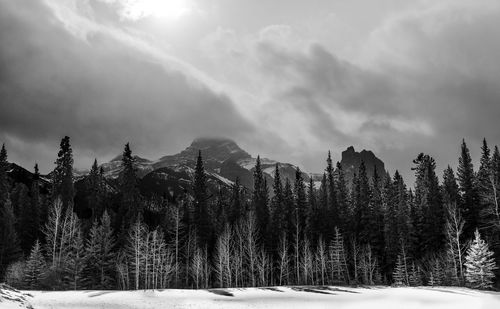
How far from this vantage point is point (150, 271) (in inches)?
2891

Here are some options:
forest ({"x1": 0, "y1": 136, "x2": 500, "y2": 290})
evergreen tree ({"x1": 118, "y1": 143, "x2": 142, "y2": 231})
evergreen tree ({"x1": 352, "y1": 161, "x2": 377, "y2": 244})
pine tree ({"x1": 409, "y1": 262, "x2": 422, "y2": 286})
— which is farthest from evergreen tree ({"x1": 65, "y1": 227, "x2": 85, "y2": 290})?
evergreen tree ({"x1": 352, "y1": 161, "x2": 377, "y2": 244})

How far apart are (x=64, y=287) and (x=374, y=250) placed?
185 feet

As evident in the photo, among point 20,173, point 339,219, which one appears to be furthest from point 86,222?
point 20,173

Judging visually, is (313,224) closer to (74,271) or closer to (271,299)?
(74,271)

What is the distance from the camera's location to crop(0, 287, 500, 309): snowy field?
3684cm

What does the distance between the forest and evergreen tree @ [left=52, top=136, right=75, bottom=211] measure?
0.19 m

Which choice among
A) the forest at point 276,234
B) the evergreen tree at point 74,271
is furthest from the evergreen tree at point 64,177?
the evergreen tree at point 74,271

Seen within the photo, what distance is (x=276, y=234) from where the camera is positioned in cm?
9025

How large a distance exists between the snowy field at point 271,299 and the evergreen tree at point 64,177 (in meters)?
44.8

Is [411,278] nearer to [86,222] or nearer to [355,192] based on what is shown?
[355,192]

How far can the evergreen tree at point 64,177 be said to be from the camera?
270 ft

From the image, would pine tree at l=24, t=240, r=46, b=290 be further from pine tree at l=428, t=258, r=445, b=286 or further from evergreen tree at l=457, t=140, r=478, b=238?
evergreen tree at l=457, t=140, r=478, b=238

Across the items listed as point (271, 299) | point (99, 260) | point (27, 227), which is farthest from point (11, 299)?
point (27, 227)

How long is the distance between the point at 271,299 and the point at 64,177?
184ft
